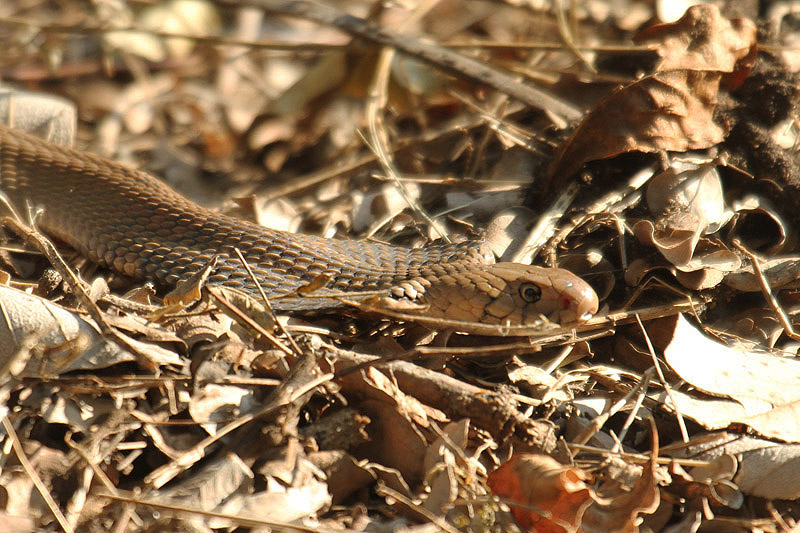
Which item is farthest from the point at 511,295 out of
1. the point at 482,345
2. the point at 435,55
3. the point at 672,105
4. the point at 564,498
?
the point at 435,55

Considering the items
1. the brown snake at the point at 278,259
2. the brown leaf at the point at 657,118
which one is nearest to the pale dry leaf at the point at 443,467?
the brown snake at the point at 278,259

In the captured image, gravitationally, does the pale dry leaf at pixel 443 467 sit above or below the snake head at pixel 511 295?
below

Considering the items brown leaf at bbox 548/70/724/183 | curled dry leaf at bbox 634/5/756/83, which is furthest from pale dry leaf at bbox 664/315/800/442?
curled dry leaf at bbox 634/5/756/83

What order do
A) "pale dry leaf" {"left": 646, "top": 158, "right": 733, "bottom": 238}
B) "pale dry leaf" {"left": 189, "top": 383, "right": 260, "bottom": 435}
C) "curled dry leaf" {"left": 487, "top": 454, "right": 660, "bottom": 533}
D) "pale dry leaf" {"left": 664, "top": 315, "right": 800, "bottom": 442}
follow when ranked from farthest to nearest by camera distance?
"pale dry leaf" {"left": 646, "top": 158, "right": 733, "bottom": 238} → "pale dry leaf" {"left": 664, "top": 315, "right": 800, "bottom": 442} → "pale dry leaf" {"left": 189, "top": 383, "right": 260, "bottom": 435} → "curled dry leaf" {"left": 487, "top": 454, "right": 660, "bottom": 533}

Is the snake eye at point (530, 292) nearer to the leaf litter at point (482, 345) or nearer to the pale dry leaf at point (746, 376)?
the leaf litter at point (482, 345)

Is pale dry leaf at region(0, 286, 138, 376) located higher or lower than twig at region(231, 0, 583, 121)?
lower

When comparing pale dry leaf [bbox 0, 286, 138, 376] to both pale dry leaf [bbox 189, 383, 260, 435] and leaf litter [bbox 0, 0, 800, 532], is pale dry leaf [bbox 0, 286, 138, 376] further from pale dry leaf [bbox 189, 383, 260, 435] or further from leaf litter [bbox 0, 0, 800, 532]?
pale dry leaf [bbox 189, 383, 260, 435]

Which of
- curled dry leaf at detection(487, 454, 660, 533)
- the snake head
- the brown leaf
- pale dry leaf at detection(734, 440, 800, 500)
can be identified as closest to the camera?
curled dry leaf at detection(487, 454, 660, 533)

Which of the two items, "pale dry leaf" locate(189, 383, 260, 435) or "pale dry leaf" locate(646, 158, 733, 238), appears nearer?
"pale dry leaf" locate(189, 383, 260, 435)

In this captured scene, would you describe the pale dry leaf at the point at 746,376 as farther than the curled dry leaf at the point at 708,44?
No
